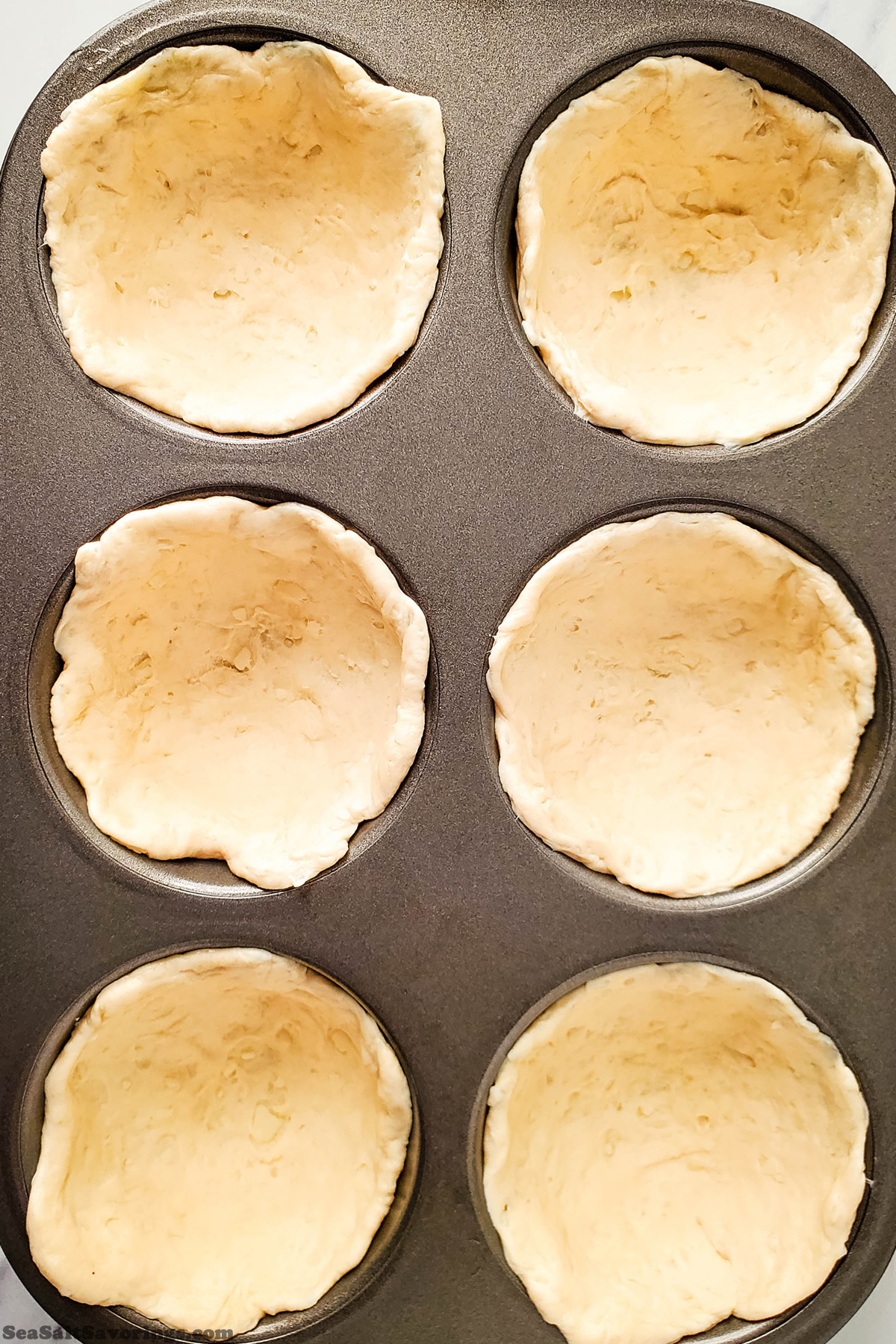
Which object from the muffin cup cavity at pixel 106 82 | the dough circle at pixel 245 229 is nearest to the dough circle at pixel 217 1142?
the muffin cup cavity at pixel 106 82

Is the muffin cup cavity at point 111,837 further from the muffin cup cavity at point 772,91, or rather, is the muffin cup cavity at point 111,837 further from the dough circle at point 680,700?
the muffin cup cavity at point 772,91

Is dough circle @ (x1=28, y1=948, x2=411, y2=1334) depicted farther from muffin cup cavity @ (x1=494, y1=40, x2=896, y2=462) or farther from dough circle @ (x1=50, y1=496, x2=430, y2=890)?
muffin cup cavity @ (x1=494, y1=40, x2=896, y2=462)

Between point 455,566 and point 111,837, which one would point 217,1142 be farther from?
point 455,566

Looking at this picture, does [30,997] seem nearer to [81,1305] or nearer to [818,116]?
[81,1305]

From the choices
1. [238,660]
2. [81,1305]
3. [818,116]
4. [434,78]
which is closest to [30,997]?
[81,1305]

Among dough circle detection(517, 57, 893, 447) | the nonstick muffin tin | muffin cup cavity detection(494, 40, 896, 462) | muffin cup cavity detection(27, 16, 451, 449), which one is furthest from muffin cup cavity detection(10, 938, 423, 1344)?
dough circle detection(517, 57, 893, 447)

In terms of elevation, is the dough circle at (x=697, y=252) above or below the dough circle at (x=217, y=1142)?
above

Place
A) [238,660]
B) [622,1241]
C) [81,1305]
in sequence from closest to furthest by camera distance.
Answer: [81,1305] → [622,1241] → [238,660]
